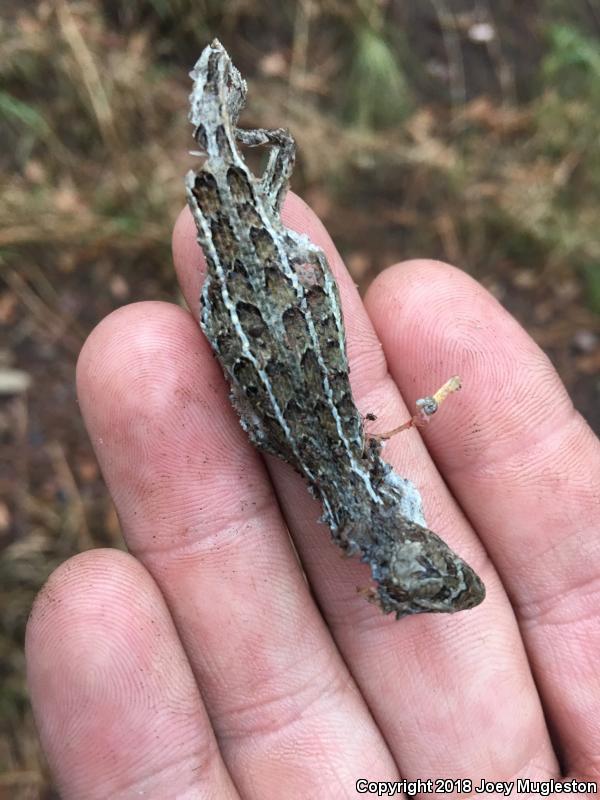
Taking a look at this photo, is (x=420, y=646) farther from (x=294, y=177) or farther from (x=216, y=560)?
(x=294, y=177)

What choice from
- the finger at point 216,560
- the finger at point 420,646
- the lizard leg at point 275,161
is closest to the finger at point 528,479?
the finger at point 420,646

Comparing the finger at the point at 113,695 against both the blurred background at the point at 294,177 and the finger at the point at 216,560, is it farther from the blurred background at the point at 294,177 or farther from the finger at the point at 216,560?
the blurred background at the point at 294,177

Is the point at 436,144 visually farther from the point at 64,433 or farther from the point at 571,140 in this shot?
the point at 64,433

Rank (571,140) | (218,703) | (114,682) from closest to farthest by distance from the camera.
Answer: (114,682)
(218,703)
(571,140)

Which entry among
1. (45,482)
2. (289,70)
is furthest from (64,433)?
(289,70)

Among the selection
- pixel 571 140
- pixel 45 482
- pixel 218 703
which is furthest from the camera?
pixel 571 140

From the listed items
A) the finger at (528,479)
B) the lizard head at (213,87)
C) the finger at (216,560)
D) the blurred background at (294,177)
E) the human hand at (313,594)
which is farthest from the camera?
the blurred background at (294,177)

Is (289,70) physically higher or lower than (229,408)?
higher

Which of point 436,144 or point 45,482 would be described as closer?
point 45,482
